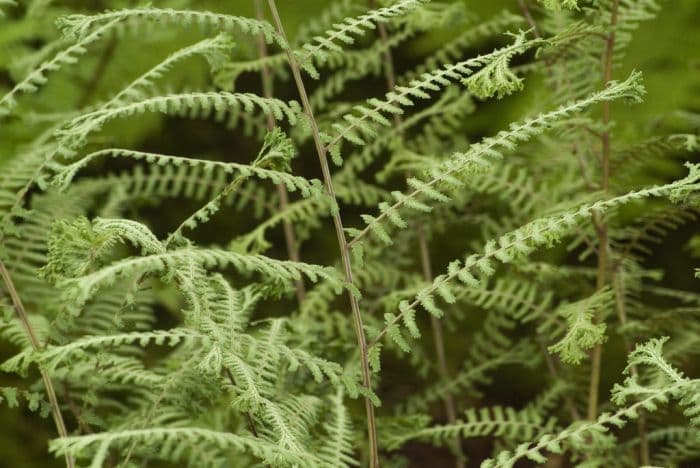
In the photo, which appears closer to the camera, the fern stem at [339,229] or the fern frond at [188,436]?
the fern frond at [188,436]

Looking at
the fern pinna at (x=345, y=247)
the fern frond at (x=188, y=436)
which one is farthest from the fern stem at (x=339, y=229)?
the fern frond at (x=188, y=436)

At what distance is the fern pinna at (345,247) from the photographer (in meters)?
0.98

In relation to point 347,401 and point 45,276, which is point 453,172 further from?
point 347,401

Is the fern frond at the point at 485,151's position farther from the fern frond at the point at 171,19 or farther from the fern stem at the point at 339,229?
the fern frond at the point at 171,19

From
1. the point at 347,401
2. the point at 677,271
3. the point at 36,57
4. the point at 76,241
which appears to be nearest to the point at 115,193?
the point at 36,57

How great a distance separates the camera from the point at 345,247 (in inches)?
40.7

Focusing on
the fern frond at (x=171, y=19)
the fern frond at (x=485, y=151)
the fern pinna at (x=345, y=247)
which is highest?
→ the fern frond at (x=171, y=19)

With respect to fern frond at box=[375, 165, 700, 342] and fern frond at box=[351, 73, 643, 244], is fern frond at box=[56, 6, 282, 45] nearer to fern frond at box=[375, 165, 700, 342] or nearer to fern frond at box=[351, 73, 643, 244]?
fern frond at box=[351, 73, 643, 244]

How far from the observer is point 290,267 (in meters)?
→ 0.94

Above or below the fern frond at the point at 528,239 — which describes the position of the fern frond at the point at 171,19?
above

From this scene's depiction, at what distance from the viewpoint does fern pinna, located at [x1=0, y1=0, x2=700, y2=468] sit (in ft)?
3.21

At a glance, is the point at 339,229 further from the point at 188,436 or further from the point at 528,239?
the point at 188,436

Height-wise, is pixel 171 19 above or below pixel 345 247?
above

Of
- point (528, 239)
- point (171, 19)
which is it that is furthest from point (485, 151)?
point (171, 19)
